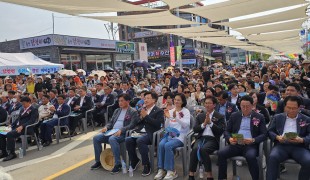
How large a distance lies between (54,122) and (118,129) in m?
2.90

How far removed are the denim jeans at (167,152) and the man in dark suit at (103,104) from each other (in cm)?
469

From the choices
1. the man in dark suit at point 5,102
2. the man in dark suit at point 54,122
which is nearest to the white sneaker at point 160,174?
the man in dark suit at point 54,122

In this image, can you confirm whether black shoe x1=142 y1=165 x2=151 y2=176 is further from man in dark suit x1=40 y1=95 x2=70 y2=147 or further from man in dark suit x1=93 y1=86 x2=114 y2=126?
man in dark suit x1=93 y1=86 x2=114 y2=126

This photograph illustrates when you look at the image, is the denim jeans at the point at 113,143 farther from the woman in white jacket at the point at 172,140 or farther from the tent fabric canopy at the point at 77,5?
the tent fabric canopy at the point at 77,5

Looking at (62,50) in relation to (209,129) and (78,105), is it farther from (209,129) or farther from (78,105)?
(209,129)

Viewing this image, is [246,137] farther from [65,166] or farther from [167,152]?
[65,166]

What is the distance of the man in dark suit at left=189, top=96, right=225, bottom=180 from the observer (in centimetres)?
430

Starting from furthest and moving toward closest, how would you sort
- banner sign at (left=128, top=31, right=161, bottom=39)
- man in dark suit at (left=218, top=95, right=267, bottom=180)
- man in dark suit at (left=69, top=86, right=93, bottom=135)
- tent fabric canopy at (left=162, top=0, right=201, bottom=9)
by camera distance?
banner sign at (left=128, top=31, right=161, bottom=39) < man in dark suit at (left=69, top=86, right=93, bottom=135) < tent fabric canopy at (left=162, top=0, right=201, bottom=9) < man in dark suit at (left=218, top=95, right=267, bottom=180)

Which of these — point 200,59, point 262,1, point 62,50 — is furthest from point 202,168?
point 200,59

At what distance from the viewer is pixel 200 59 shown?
5169 centimetres

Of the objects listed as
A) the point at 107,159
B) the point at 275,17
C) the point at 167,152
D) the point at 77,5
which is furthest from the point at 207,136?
the point at 275,17

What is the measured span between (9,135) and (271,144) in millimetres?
5478

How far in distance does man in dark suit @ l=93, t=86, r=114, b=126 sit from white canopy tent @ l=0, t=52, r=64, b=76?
8454 mm

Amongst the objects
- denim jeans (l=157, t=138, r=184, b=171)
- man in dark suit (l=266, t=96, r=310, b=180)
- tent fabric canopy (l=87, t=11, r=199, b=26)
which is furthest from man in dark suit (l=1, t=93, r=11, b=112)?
man in dark suit (l=266, t=96, r=310, b=180)
